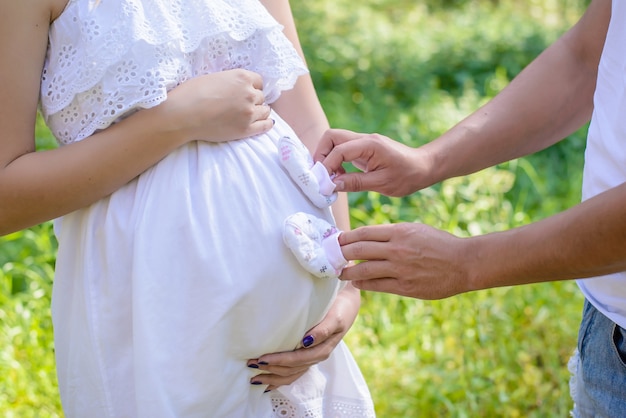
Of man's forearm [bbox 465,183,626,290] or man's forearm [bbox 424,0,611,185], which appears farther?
man's forearm [bbox 424,0,611,185]

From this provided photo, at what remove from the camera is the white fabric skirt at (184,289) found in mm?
1652

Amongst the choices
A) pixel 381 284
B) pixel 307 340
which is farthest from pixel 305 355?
pixel 381 284

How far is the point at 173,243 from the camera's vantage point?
1.65 metres

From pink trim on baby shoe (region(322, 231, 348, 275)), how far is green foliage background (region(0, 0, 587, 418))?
1.56 metres

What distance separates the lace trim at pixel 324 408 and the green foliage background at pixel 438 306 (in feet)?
3.89

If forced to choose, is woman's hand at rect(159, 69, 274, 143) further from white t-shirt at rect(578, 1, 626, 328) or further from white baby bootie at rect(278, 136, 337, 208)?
white t-shirt at rect(578, 1, 626, 328)

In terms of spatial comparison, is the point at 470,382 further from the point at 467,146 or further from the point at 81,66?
the point at 81,66

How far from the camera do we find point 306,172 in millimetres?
1742

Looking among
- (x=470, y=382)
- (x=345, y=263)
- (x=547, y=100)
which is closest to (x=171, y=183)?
(x=345, y=263)

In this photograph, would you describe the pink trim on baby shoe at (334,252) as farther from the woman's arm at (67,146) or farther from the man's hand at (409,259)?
the woman's arm at (67,146)

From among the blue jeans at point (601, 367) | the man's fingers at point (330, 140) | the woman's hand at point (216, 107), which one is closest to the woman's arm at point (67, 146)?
the woman's hand at point (216, 107)

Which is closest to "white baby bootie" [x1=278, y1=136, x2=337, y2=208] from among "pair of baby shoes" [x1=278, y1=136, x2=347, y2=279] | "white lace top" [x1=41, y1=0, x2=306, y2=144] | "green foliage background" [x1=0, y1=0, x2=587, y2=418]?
"pair of baby shoes" [x1=278, y1=136, x2=347, y2=279]

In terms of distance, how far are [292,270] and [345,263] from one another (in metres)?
0.11

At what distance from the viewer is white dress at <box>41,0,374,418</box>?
5.41 ft
